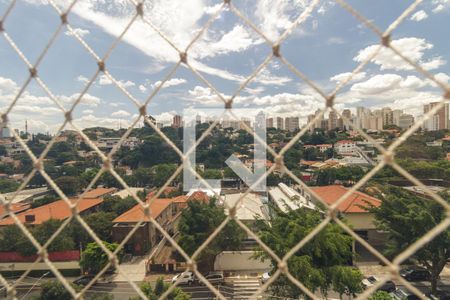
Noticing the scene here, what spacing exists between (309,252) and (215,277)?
2.91 m

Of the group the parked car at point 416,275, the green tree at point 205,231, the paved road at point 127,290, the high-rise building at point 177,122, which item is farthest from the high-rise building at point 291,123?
the green tree at point 205,231

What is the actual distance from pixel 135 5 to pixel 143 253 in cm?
798

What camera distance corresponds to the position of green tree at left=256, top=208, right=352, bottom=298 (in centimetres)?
362

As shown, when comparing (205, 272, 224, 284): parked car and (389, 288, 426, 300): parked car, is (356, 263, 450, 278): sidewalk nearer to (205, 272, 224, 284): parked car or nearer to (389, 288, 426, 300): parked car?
(389, 288, 426, 300): parked car

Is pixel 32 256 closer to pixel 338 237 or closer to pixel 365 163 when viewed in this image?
pixel 338 237

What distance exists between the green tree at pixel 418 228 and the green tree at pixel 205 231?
2851 millimetres

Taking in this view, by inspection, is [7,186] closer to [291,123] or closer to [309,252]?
[309,252]

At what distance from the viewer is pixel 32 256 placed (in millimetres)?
6957

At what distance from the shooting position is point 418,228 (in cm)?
441

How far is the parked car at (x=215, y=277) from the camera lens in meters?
5.95

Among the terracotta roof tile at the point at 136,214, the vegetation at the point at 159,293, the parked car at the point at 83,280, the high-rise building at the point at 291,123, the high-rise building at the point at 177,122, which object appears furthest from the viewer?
the high-rise building at the point at 291,123

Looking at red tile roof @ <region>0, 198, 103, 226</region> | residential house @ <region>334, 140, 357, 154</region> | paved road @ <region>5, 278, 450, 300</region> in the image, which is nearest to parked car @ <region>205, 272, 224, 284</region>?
→ paved road @ <region>5, 278, 450, 300</region>

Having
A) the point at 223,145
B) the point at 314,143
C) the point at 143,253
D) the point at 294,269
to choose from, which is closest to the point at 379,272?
the point at 294,269

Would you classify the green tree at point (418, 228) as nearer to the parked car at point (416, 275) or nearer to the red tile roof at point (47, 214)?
the parked car at point (416, 275)
